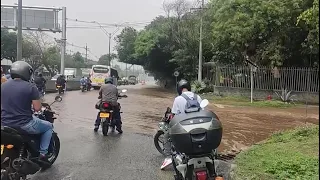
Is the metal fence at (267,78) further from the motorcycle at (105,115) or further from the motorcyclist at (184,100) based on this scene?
the motorcyclist at (184,100)

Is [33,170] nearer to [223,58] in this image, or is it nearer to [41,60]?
[223,58]

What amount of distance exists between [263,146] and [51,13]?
22610mm

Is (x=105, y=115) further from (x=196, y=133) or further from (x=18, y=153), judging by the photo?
(x=196, y=133)

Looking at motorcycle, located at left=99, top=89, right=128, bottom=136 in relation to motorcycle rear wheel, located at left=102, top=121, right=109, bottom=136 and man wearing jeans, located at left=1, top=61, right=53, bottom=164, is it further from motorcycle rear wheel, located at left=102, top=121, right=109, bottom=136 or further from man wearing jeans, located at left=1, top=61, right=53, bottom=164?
man wearing jeans, located at left=1, top=61, right=53, bottom=164

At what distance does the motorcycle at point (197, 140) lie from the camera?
4301 mm

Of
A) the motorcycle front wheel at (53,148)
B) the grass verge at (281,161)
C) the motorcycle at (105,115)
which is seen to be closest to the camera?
the grass verge at (281,161)

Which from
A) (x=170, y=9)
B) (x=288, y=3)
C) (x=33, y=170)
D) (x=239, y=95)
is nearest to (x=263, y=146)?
A: (x=33, y=170)

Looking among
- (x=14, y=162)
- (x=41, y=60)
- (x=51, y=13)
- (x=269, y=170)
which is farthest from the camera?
(x=41, y=60)

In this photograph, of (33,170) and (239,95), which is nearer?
(33,170)

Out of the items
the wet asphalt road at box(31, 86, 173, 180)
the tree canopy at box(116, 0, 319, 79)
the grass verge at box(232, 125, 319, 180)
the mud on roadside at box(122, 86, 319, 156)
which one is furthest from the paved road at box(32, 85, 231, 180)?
Result: the tree canopy at box(116, 0, 319, 79)

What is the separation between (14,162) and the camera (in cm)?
470

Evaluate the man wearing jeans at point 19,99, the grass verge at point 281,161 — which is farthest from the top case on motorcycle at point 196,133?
the man wearing jeans at point 19,99

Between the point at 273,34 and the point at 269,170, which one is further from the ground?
the point at 273,34

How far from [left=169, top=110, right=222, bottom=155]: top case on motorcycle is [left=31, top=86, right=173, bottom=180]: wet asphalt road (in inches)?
73.8
